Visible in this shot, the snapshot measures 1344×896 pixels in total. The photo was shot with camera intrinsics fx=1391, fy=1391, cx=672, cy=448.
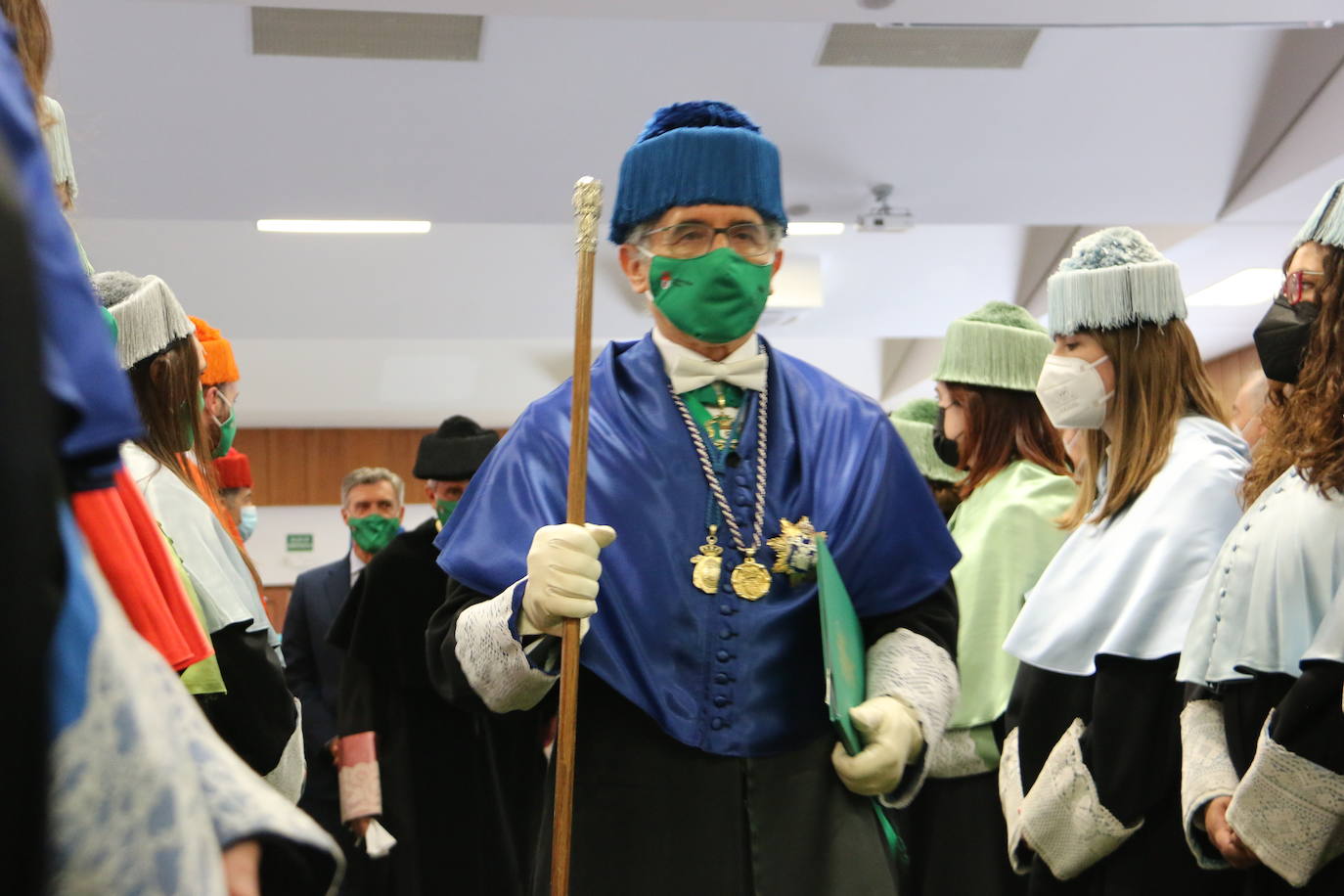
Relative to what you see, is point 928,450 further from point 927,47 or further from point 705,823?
point 705,823

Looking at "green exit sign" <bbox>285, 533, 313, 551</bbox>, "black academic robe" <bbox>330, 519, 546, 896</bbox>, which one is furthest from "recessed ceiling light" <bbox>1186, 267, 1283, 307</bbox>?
"green exit sign" <bbox>285, 533, 313, 551</bbox>

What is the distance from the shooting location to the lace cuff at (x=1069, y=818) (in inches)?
104

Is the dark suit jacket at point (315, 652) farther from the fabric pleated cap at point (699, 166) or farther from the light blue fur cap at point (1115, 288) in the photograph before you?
the fabric pleated cap at point (699, 166)

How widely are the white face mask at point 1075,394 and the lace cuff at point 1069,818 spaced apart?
0.68m

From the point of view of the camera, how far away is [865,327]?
35.8ft

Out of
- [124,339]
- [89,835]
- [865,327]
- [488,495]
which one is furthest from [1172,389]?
[865,327]

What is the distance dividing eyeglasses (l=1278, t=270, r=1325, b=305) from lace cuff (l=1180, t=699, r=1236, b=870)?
2.45ft

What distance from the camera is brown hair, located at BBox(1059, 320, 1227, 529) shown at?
→ 295 centimetres

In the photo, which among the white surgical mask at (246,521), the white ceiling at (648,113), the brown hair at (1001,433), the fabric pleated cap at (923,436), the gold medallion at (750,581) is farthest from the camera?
the white ceiling at (648,113)

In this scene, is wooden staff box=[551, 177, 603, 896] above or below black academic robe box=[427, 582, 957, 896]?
above

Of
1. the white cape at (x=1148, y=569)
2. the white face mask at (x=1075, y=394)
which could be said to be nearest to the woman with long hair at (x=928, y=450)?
the white face mask at (x=1075, y=394)

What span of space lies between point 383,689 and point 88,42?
11.2 feet

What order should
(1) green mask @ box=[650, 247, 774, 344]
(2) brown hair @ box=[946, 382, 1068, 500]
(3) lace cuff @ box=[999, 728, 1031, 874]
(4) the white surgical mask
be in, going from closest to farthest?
(1) green mask @ box=[650, 247, 774, 344] < (3) lace cuff @ box=[999, 728, 1031, 874] < (2) brown hair @ box=[946, 382, 1068, 500] < (4) the white surgical mask

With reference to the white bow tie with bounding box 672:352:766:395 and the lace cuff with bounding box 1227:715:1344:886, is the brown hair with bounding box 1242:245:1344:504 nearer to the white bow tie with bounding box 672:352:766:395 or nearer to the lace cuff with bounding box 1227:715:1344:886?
the lace cuff with bounding box 1227:715:1344:886
